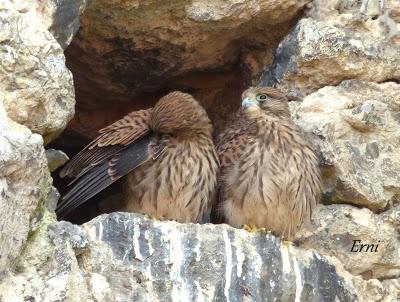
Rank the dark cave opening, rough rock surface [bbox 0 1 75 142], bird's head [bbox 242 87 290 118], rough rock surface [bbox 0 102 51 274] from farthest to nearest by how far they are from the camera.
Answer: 1. the dark cave opening
2. bird's head [bbox 242 87 290 118]
3. rough rock surface [bbox 0 1 75 142]
4. rough rock surface [bbox 0 102 51 274]

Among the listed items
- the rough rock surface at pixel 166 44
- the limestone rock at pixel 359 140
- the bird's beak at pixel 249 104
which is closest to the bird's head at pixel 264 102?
the bird's beak at pixel 249 104

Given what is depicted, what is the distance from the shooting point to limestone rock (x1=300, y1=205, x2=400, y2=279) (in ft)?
17.7

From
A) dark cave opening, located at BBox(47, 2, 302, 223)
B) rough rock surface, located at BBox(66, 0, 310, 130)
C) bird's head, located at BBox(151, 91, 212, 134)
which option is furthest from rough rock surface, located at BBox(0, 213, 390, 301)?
rough rock surface, located at BBox(66, 0, 310, 130)

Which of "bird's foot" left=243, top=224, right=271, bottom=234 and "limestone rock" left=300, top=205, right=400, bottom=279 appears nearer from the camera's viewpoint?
"bird's foot" left=243, top=224, right=271, bottom=234

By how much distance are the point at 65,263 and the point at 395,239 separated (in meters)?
1.86

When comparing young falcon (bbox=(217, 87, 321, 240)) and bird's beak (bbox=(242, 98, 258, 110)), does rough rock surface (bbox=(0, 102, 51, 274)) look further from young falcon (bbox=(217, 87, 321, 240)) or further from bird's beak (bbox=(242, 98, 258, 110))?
bird's beak (bbox=(242, 98, 258, 110))

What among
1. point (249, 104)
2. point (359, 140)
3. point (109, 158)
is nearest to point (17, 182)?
point (109, 158)

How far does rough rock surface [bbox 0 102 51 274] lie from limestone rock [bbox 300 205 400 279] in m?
1.62

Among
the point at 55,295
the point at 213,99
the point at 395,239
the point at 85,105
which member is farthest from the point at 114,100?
the point at 55,295

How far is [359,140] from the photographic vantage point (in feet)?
18.4

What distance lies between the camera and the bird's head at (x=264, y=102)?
568cm

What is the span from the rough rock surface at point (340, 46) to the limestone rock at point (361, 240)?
755mm

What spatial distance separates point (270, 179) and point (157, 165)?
0.55 metres

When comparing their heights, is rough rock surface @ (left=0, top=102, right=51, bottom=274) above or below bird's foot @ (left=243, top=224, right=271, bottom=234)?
above
